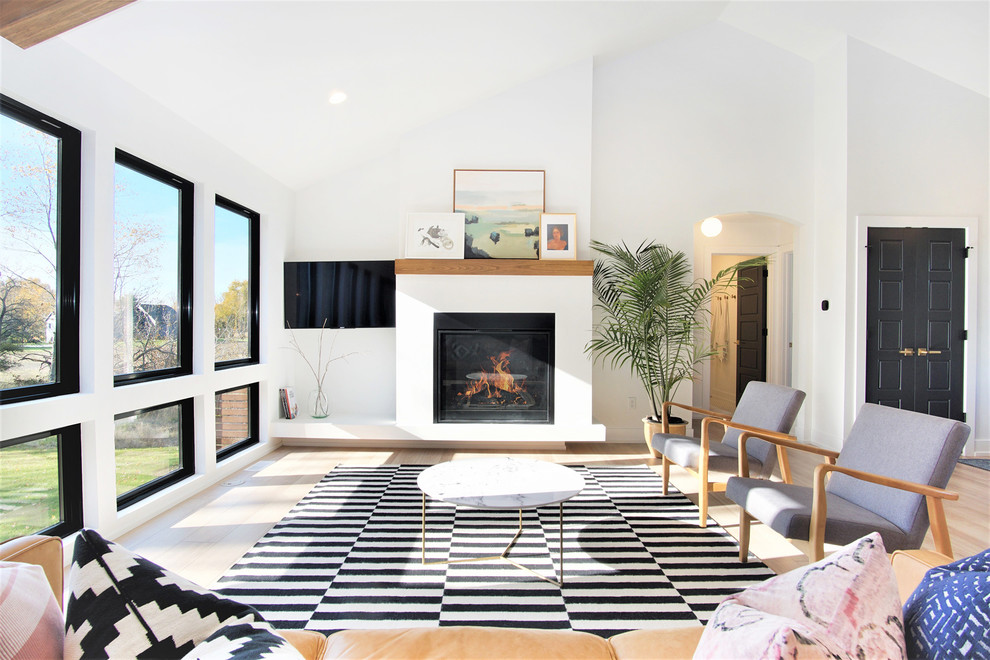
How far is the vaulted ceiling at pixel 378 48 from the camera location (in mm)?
2609

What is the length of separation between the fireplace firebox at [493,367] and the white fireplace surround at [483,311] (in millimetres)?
69

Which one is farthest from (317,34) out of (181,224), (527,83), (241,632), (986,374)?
(986,374)

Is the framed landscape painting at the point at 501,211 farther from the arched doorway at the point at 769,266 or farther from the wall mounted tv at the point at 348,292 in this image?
the arched doorway at the point at 769,266

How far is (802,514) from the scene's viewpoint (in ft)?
6.66

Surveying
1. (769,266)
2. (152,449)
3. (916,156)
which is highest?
(916,156)

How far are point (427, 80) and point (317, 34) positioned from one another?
1.08 metres

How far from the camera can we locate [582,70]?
15.1 feet

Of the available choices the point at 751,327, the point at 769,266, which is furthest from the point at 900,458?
the point at 751,327

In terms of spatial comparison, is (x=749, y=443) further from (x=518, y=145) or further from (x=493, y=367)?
(x=518, y=145)

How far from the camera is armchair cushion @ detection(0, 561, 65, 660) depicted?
69cm

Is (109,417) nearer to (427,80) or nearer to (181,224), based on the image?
(181,224)

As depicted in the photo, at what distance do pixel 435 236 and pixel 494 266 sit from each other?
588 mm

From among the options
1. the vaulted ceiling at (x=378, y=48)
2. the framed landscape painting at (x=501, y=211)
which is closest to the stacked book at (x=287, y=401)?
the vaulted ceiling at (x=378, y=48)

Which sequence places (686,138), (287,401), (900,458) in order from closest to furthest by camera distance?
(900,458) < (287,401) < (686,138)
